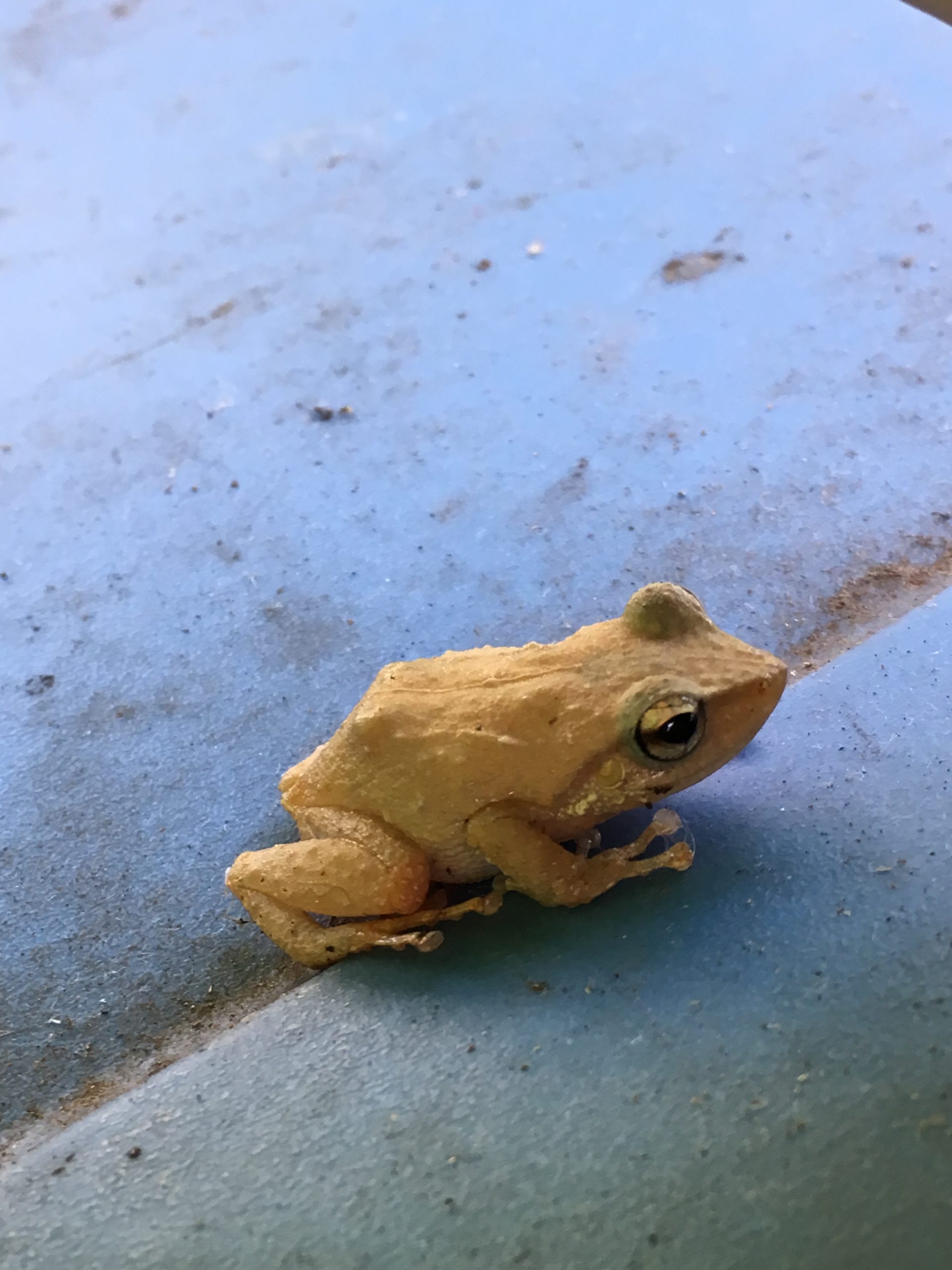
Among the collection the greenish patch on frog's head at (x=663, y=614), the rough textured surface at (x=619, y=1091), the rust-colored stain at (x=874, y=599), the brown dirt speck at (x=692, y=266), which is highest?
the brown dirt speck at (x=692, y=266)

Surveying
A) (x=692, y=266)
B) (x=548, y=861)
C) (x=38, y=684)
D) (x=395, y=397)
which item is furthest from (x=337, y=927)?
(x=692, y=266)

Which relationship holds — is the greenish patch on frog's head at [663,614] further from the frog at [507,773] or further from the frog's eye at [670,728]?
the frog's eye at [670,728]

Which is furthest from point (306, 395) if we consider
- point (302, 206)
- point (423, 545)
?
point (302, 206)

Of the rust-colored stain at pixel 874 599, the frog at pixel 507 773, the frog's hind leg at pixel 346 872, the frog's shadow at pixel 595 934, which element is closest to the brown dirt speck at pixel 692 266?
the rust-colored stain at pixel 874 599

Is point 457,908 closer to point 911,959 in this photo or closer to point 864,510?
point 911,959

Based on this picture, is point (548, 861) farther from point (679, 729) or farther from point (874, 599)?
point (874, 599)

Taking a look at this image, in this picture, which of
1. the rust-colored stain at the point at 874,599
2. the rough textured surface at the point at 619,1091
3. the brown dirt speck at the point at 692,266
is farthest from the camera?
the brown dirt speck at the point at 692,266

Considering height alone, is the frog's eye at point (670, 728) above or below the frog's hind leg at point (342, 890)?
above
